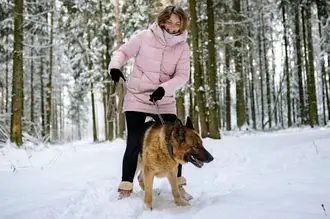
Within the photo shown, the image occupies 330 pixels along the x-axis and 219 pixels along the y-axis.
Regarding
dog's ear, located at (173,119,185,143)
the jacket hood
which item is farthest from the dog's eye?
the jacket hood

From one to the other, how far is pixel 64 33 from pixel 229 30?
428 inches

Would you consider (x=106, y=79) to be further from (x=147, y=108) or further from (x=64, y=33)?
(x=147, y=108)

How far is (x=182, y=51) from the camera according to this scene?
14.5 ft

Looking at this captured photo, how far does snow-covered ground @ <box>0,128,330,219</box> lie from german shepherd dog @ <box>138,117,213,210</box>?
0.32m

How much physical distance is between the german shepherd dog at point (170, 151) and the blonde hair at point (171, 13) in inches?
49.5

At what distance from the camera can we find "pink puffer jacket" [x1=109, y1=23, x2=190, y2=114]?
4.26m

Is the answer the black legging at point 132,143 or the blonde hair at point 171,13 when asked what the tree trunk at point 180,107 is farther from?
A: the blonde hair at point 171,13

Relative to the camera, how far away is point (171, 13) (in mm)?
4113

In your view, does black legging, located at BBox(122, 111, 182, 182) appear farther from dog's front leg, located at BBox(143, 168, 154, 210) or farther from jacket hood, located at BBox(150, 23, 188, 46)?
jacket hood, located at BBox(150, 23, 188, 46)

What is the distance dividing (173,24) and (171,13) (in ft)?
0.45

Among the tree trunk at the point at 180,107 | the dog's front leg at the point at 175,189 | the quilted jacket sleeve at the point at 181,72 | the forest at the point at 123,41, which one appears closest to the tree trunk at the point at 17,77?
the forest at the point at 123,41

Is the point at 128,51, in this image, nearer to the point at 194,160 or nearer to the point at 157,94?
the point at 157,94

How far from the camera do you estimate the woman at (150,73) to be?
166 inches

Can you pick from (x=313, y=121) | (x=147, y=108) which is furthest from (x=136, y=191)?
(x=313, y=121)
